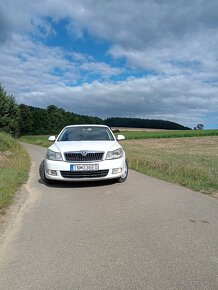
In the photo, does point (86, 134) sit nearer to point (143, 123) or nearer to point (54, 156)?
point (54, 156)

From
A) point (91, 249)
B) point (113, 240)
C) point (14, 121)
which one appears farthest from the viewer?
point (14, 121)

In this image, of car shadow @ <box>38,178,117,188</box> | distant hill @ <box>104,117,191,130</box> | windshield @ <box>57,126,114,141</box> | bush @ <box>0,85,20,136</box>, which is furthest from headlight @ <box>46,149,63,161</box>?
distant hill @ <box>104,117,191,130</box>

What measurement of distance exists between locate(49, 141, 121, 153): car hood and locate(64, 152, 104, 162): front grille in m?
0.10

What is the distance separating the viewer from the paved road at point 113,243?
10.9 feet

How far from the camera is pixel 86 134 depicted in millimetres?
9867

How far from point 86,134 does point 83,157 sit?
5.62 feet

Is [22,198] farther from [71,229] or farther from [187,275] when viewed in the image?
[187,275]

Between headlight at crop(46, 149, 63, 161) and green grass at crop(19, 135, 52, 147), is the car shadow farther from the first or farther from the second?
green grass at crop(19, 135, 52, 147)

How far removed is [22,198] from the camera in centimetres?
729

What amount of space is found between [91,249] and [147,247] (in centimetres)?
67

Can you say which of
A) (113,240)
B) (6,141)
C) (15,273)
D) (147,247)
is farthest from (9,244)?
(6,141)

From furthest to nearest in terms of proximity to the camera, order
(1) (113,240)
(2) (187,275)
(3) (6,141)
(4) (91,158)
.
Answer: (3) (6,141)
(4) (91,158)
(1) (113,240)
(2) (187,275)

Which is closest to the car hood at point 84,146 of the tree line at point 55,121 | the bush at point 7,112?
the bush at point 7,112

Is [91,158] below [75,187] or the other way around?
the other way around
